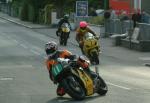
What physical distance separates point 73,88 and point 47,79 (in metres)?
4.81

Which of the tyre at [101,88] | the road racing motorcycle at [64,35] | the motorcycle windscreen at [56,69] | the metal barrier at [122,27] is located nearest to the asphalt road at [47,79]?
the tyre at [101,88]

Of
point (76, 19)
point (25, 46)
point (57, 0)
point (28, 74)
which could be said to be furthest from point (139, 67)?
point (57, 0)

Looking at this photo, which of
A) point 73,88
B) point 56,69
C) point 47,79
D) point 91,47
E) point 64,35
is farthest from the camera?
point 64,35

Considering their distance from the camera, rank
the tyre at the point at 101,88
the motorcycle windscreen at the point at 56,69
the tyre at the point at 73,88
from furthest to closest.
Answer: the tyre at the point at 101,88 < the motorcycle windscreen at the point at 56,69 < the tyre at the point at 73,88

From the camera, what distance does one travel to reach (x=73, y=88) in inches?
539

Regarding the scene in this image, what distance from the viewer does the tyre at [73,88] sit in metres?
13.7

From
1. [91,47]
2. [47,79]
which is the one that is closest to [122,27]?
[91,47]

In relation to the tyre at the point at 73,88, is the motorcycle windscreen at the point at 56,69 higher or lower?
higher

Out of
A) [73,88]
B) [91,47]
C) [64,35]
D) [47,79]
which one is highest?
[91,47]

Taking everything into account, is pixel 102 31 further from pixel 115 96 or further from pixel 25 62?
pixel 115 96

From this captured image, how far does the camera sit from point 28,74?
20234 millimetres

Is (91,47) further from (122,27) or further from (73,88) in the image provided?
(122,27)

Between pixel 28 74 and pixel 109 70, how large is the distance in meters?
2.88

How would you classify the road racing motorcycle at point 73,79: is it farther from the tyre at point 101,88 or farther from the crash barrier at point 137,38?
the crash barrier at point 137,38
